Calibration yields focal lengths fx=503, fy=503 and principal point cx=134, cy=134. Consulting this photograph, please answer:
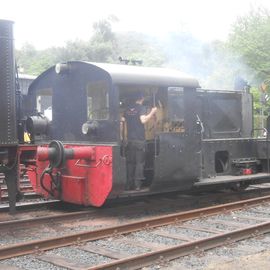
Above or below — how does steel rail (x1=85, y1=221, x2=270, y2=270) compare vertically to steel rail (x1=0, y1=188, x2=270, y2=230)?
below

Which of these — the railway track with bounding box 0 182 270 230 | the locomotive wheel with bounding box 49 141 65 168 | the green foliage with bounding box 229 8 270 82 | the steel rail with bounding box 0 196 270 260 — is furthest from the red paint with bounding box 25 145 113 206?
the green foliage with bounding box 229 8 270 82

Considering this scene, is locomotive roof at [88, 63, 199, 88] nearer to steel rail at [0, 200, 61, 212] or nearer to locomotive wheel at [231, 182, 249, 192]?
steel rail at [0, 200, 61, 212]

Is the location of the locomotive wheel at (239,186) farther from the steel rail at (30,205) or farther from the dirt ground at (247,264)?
the dirt ground at (247,264)

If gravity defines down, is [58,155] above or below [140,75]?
below

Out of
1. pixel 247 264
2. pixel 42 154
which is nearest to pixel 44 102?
pixel 42 154

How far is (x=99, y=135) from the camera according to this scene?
25.8ft

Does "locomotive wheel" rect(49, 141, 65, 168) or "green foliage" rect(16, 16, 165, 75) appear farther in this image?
"green foliage" rect(16, 16, 165, 75)

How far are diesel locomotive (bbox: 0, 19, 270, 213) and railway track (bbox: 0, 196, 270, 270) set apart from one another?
86 centimetres

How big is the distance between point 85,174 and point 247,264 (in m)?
3.38

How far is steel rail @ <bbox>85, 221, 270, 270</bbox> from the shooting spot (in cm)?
508

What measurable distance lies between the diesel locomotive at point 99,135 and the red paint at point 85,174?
0.05 feet

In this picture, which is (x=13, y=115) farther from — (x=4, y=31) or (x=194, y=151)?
(x=194, y=151)

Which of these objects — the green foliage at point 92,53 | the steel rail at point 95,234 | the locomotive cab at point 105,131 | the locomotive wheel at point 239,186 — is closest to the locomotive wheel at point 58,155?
the locomotive cab at point 105,131

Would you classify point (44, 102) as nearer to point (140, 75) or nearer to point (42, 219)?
point (140, 75)
